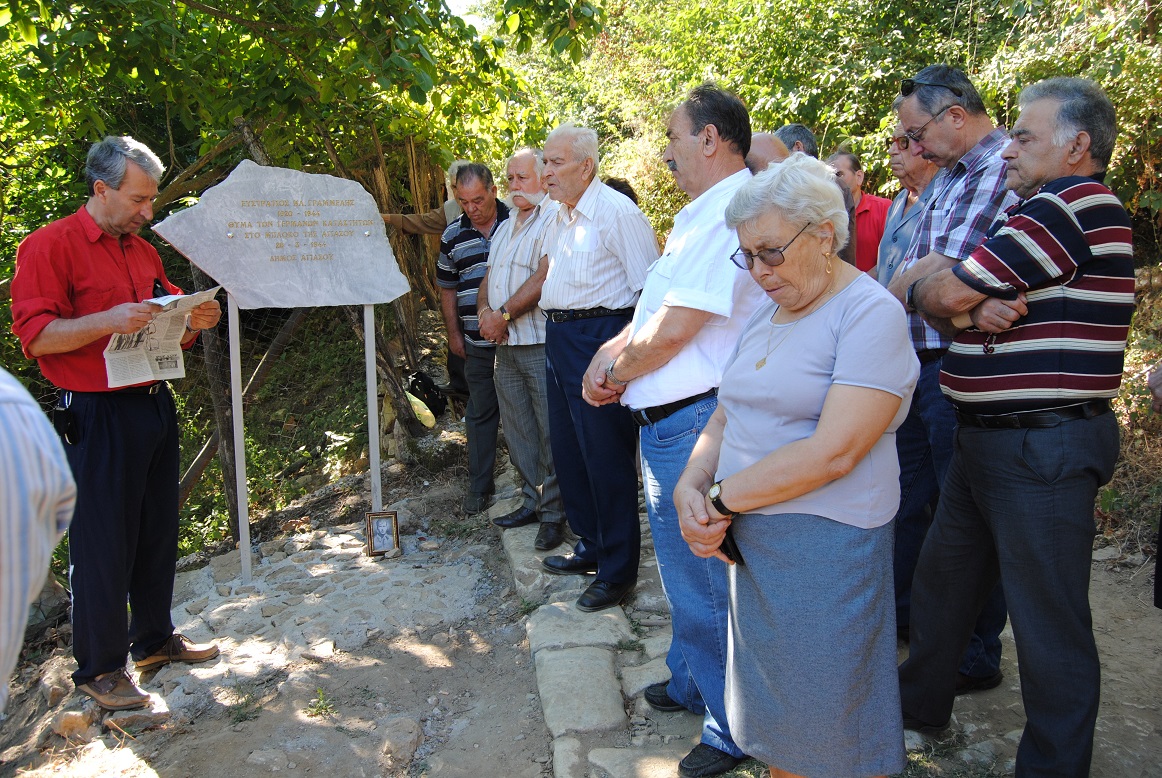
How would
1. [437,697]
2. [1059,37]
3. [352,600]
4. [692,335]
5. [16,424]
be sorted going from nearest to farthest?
[16,424], [692,335], [437,697], [352,600], [1059,37]

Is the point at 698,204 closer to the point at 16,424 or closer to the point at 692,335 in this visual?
the point at 692,335

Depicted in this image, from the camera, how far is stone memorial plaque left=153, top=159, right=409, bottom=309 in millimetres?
4148

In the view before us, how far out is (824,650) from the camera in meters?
1.86

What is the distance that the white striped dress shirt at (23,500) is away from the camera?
3.57 feet

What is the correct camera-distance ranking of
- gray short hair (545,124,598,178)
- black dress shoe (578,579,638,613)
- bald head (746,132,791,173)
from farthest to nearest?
black dress shoe (578,579,638,613) → gray short hair (545,124,598,178) → bald head (746,132,791,173)

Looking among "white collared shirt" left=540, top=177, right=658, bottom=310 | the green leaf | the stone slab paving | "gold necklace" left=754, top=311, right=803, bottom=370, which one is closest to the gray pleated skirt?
"gold necklace" left=754, top=311, right=803, bottom=370

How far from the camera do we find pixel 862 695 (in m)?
1.88

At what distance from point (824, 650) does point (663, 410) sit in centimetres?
96

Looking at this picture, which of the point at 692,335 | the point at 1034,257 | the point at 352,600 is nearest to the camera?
the point at 1034,257

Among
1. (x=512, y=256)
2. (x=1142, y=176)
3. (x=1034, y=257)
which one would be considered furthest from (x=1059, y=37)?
(x=1034, y=257)

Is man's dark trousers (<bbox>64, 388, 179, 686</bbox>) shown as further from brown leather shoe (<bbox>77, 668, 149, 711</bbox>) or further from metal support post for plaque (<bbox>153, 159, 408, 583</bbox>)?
metal support post for plaque (<bbox>153, 159, 408, 583</bbox>)

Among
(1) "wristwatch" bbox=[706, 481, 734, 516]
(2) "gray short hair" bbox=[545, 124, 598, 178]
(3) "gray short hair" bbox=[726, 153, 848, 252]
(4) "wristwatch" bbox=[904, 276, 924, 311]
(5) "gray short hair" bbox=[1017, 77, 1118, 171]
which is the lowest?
(1) "wristwatch" bbox=[706, 481, 734, 516]

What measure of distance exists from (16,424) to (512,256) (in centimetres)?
345

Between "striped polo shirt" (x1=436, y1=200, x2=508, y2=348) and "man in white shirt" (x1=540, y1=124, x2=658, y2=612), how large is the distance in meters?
1.41
